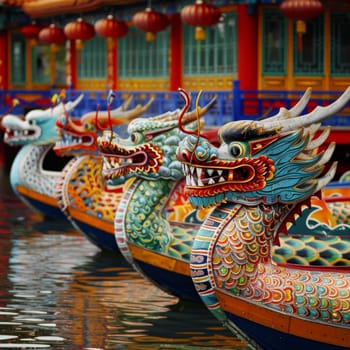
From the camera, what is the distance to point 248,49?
24.2 meters

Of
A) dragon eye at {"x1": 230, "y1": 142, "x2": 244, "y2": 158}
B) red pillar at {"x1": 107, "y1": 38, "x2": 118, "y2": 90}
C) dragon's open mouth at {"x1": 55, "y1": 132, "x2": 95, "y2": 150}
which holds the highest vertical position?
red pillar at {"x1": 107, "y1": 38, "x2": 118, "y2": 90}

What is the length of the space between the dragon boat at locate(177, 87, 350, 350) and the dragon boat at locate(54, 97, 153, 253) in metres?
7.10

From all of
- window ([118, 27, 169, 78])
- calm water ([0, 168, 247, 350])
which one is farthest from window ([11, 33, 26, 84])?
calm water ([0, 168, 247, 350])

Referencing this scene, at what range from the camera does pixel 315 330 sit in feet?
32.2

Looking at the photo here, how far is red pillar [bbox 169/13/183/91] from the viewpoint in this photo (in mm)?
27641

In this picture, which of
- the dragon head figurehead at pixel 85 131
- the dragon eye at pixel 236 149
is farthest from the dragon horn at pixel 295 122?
the dragon head figurehead at pixel 85 131

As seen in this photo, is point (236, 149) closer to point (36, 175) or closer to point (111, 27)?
point (36, 175)

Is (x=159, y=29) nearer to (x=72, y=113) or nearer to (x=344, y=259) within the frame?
(x=72, y=113)

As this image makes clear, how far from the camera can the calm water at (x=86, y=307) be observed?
12102mm

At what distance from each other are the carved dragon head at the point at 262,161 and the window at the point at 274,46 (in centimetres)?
1419

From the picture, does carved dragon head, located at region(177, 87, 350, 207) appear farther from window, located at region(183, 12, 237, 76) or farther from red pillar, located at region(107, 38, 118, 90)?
red pillar, located at region(107, 38, 118, 90)

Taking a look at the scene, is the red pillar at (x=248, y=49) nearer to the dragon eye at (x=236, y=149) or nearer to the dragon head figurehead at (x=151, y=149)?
the dragon head figurehead at (x=151, y=149)

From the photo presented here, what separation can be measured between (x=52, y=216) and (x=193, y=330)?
9.60 meters

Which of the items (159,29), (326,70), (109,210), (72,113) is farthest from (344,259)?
(72,113)
